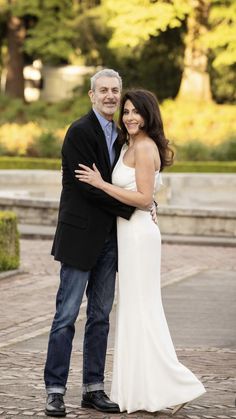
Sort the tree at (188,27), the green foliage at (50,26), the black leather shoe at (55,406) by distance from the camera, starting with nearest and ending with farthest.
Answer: the black leather shoe at (55,406), the tree at (188,27), the green foliage at (50,26)

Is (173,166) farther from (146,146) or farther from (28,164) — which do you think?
(146,146)

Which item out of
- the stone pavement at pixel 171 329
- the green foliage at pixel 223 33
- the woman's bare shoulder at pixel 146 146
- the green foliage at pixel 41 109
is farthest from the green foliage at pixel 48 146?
the woman's bare shoulder at pixel 146 146

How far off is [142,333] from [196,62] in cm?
3302

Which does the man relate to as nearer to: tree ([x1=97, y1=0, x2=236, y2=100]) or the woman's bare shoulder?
the woman's bare shoulder

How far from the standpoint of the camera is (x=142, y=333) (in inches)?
270

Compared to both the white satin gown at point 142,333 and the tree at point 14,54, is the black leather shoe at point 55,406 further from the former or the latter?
the tree at point 14,54

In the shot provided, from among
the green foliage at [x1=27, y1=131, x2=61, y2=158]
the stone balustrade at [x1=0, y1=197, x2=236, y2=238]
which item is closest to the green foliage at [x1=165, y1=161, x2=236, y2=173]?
the green foliage at [x1=27, y1=131, x2=61, y2=158]

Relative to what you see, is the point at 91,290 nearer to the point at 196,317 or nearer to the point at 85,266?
the point at 85,266

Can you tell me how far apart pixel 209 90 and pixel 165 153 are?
108ft

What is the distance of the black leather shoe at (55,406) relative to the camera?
22.2 ft

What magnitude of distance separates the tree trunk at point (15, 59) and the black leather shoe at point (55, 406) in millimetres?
41330

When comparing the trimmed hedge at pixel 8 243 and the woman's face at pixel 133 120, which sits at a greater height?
the woman's face at pixel 133 120

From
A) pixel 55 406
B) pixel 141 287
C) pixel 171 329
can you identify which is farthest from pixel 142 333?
pixel 171 329

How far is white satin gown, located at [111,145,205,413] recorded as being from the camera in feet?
22.4
